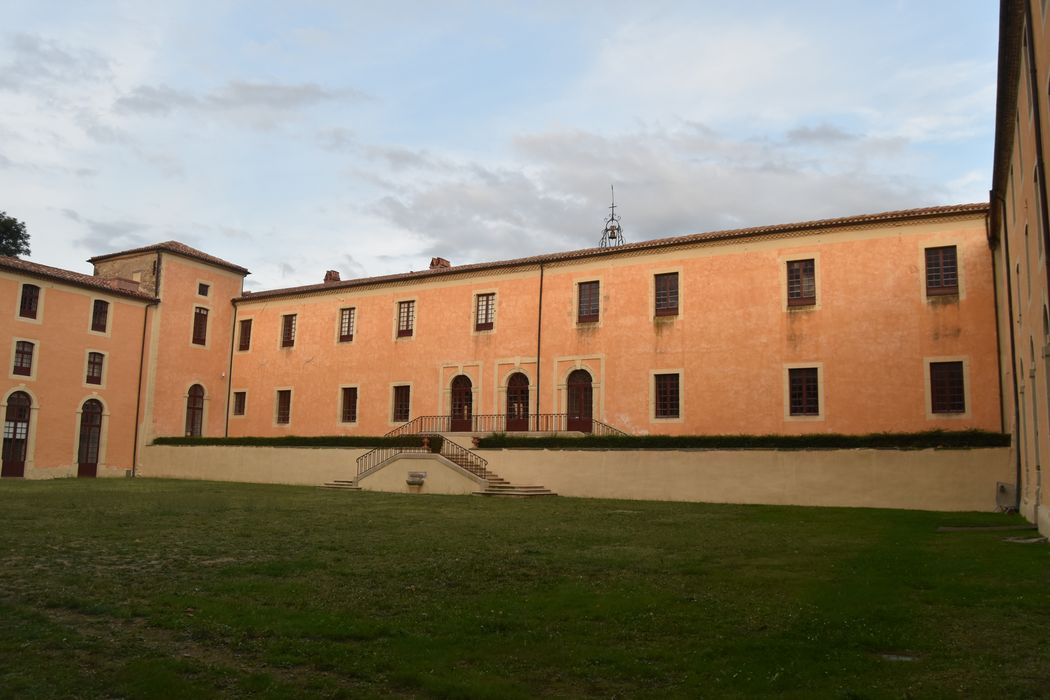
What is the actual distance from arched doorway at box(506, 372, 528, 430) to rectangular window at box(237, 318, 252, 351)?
49.8ft

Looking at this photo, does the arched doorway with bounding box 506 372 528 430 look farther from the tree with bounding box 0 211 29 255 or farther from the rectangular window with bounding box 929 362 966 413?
the tree with bounding box 0 211 29 255

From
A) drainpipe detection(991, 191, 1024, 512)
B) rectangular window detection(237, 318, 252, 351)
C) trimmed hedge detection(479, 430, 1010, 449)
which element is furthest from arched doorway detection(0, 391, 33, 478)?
drainpipe detection(991, 191, 1024, 512)

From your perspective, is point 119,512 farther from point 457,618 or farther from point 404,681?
point 404,681

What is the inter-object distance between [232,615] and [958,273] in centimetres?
2429

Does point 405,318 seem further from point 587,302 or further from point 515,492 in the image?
point 515,492

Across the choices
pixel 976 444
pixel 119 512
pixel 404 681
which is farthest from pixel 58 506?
pixel 976 444

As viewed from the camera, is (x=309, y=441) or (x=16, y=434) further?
(x=309, y=441)

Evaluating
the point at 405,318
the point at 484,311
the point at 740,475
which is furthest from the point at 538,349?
the point at 740,475

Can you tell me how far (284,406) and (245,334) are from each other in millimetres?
4757

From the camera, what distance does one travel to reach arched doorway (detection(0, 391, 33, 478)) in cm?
3284

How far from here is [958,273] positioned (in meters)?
25.2

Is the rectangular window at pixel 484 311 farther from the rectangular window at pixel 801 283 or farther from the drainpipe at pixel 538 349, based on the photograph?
the rectangular window at pixel 801 283

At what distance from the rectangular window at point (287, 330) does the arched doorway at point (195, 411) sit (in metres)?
4.58

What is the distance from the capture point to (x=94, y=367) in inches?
1417
